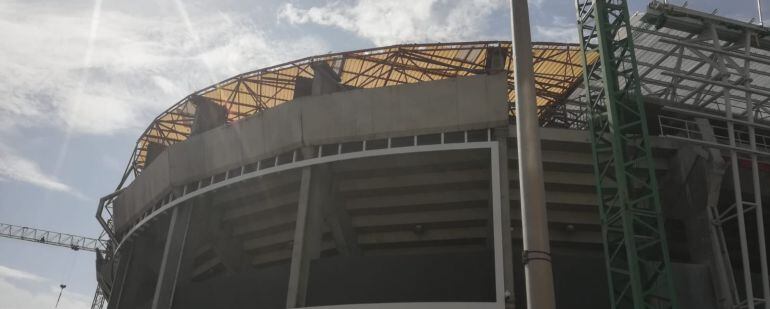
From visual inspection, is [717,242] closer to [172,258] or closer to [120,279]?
[172,258]

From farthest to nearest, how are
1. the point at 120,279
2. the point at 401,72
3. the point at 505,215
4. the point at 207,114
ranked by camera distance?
1. the point at 120,279
2. the point at 207,114
3. the point at 401,72
4. the point at 505,215

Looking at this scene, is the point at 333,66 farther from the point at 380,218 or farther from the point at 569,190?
the point at 569,190

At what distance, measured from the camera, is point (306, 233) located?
868 inches

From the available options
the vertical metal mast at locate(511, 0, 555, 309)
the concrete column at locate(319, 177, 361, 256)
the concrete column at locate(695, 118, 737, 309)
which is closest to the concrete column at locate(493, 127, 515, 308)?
the concrete column at locate(319, 177, 361, 256)

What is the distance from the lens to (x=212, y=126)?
30.1 m

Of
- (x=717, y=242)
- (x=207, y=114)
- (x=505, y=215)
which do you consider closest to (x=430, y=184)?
(x=505, y=215)

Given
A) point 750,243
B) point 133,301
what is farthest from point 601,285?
point 133,301

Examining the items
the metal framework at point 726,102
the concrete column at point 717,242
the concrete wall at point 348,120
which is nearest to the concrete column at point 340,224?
the concrete wall at point 348,120

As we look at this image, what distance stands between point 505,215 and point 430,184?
16.2 feet

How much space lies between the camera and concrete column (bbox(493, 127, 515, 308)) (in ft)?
62.3

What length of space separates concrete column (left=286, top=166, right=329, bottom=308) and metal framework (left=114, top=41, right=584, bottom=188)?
5.90 metres

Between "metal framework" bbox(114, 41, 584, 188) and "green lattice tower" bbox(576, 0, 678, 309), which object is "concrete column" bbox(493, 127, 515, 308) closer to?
"green lattice tower" bbox(576, 0, 678, 309)

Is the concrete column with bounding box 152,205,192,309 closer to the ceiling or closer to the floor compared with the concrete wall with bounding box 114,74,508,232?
closer to the floor

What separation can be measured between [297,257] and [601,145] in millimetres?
11747
